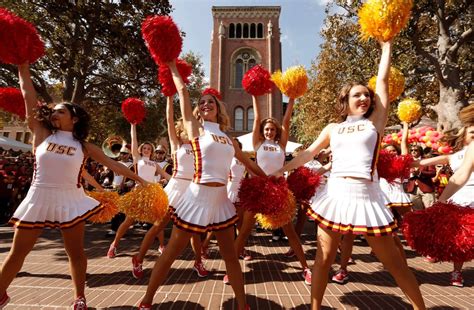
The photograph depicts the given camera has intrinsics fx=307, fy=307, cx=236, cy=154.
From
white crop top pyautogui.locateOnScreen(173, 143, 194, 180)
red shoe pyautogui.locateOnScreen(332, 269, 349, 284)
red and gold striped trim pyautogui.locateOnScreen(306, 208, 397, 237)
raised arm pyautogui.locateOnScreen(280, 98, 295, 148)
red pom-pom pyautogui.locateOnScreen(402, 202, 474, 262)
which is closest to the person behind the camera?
red pom-pom pyautogui.locateOnScreen(402, 202, 474, 262)

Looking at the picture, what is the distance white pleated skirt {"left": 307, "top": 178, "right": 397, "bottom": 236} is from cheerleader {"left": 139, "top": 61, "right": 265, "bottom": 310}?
834mm

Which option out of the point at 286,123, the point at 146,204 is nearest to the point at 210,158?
the point at 146,204

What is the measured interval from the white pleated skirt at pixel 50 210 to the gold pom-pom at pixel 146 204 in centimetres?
35

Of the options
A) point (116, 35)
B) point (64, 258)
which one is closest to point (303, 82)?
point (64, 258)

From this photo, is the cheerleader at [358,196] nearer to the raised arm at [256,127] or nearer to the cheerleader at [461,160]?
the cheerleader at [461,160]

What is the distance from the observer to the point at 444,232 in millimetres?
2338

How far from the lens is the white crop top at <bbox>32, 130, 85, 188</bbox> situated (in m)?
2.85

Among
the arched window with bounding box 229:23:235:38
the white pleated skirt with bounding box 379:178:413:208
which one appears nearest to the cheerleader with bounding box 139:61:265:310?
the white pleated skirt with bounding box 379:178:413:208

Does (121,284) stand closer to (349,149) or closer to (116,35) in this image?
(349,149)

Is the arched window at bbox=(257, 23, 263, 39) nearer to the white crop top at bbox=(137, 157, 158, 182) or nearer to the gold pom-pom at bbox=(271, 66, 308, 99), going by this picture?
the white crop top at bbox=(137, 157, 158, 182)

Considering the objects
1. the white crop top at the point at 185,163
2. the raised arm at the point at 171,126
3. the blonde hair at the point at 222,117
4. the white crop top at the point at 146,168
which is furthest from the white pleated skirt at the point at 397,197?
the white crop top at the point at 146,168

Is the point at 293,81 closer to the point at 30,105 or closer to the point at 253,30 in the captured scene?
the point at 30,105

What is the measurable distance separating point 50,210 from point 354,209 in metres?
2.72

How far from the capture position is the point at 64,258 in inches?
214
